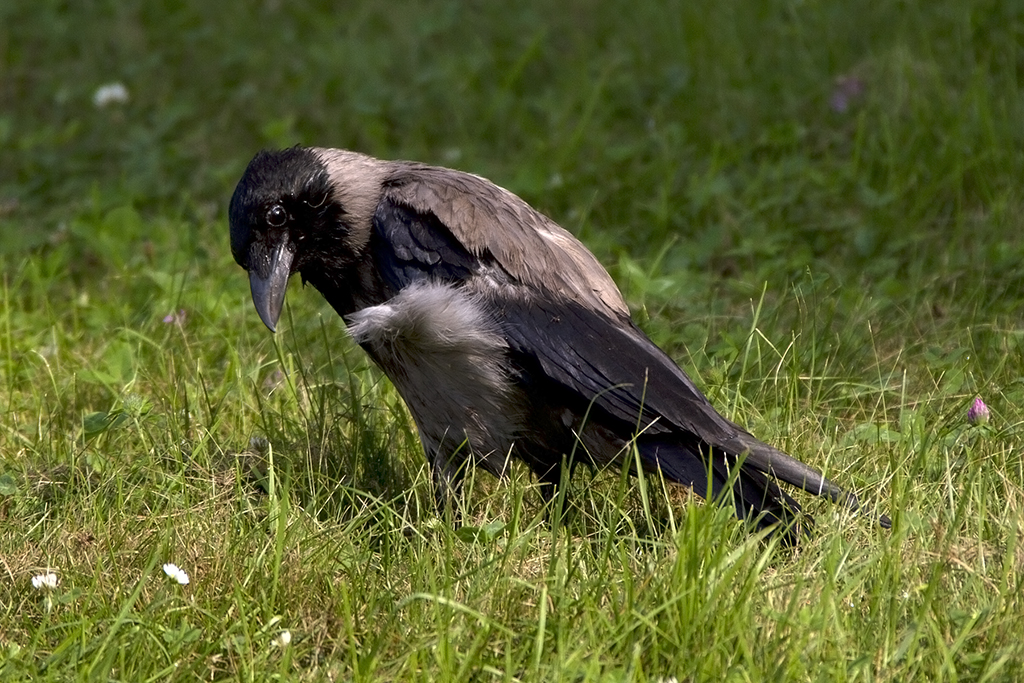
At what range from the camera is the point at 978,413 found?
136 inches

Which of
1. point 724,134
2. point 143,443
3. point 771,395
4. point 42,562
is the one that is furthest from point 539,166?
point 42,562

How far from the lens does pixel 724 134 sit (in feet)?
18.6

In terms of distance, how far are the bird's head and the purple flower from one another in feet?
5.52

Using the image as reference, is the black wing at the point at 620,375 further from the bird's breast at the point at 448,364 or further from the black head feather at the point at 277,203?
the black head feather at the point at 277,203

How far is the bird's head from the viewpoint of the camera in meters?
3.38

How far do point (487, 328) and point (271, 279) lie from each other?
609mm

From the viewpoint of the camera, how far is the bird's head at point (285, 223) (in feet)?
11.1

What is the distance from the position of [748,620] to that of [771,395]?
4.32ft

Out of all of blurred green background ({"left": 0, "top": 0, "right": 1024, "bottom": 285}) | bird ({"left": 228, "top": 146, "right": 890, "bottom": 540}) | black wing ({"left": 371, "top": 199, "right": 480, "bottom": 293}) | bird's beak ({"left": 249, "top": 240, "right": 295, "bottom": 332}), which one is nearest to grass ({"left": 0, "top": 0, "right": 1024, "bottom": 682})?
blurred green background ({"left": 0, "top": 0, "right": 1024, "bottom": 285})

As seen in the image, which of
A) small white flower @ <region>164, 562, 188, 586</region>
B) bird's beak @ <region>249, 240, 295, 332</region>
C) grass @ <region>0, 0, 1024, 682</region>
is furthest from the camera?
bird's beak @ <region>249, 240, 295, 332</region>

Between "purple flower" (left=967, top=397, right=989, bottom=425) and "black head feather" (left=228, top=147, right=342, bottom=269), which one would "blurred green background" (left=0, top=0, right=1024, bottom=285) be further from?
"black head feather" (left=228, top=147, right=342, bottom=269)

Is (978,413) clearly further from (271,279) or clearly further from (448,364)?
(271,279)

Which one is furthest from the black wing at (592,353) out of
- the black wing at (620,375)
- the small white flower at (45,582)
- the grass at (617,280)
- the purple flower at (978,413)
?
the small white flower at (45,582)

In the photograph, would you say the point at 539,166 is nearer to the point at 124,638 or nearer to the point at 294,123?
the point at 294,123
